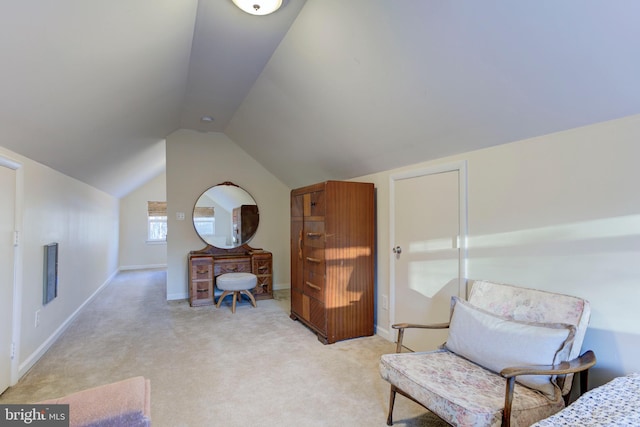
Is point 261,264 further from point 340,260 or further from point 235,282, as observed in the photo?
point 340,260

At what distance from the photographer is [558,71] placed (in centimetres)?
154

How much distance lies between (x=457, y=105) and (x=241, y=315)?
340 cm

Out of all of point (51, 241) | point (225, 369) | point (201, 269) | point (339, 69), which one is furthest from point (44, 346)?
point (339, 69)

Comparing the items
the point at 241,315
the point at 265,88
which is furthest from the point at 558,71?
the point at 241,315

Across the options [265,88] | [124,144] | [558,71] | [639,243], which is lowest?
[639,243]

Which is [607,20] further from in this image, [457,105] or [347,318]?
[347,318]

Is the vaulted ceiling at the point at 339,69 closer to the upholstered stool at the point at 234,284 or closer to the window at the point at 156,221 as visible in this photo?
the upholstered stool at the point at 234,284

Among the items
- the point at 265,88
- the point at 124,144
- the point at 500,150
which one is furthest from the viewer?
the point at 124,144

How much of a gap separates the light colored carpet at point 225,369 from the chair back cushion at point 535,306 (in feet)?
2.55

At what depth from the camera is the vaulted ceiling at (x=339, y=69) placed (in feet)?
4.66

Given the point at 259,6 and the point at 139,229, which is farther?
the point at 139,229

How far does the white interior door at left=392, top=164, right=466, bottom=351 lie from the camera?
2.54 metres

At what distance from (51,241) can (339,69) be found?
312 centimetres

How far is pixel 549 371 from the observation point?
145 centimetres
